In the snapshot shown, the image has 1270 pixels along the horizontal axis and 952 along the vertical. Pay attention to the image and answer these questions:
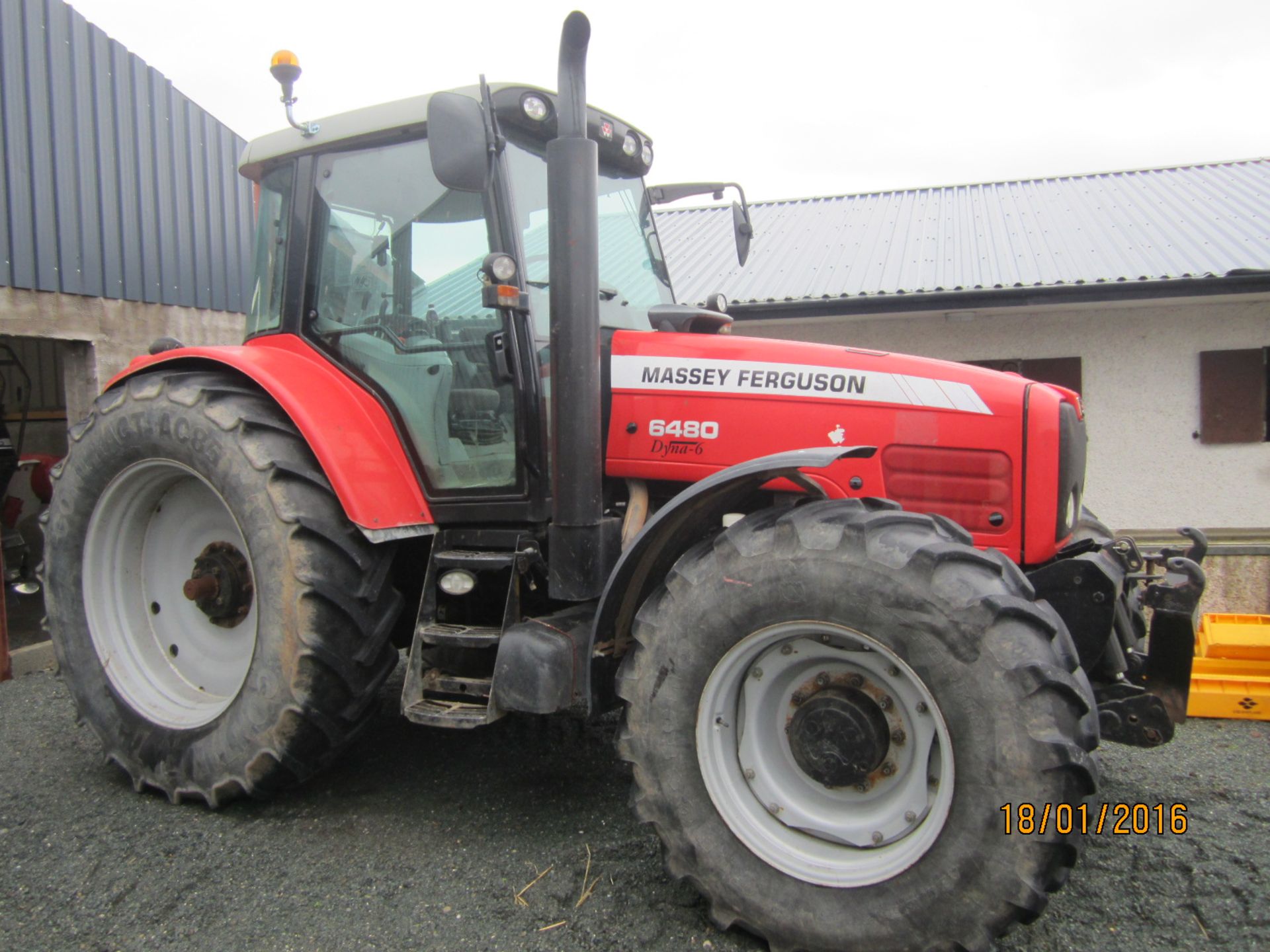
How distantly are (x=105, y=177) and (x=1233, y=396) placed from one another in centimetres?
892

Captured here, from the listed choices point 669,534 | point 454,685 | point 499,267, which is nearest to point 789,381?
point 669,534

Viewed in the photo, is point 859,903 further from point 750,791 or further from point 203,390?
point 203,390

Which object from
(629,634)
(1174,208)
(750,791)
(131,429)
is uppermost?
(1174,208)

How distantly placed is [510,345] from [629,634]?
0.99 m

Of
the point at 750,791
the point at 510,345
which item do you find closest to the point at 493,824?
the point at 750,791

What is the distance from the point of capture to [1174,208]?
9297 mm

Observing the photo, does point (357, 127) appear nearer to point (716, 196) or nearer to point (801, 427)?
point (716, 196)

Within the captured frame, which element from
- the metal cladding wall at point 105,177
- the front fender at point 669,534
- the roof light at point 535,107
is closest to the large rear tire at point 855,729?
the front fender at point 669,534

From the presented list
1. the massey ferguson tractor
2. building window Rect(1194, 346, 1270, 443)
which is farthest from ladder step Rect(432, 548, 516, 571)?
building window Rect(1194, 346, 1270, 443)

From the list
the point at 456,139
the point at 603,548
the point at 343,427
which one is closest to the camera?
the point at 456,139

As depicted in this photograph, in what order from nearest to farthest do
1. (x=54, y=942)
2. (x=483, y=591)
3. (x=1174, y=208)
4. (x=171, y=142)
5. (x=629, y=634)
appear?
1. (x=54, y=942)
2. (x=629, y=634)
3. (x=483, y=591)
4. (x=171, y=142)
5. (x=1174, y=208)

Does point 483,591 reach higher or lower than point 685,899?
higher

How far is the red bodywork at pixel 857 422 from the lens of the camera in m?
2.73

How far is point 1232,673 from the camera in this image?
169 inches
